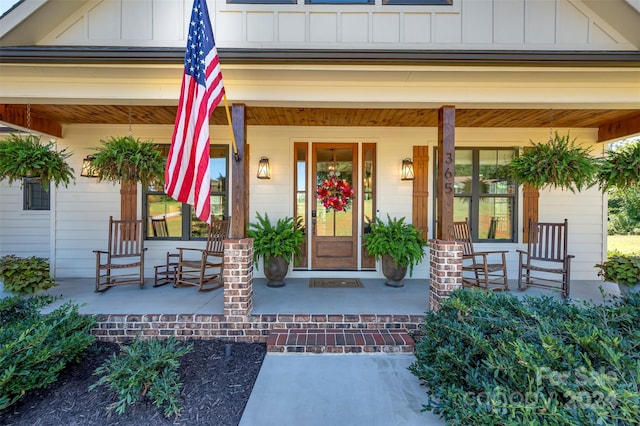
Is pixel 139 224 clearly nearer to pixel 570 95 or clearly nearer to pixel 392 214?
pixel 392 214

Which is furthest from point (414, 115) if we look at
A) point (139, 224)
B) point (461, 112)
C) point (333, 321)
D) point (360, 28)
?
point (139, 224)

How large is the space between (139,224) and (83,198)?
139 cm

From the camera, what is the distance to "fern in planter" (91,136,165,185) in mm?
3475

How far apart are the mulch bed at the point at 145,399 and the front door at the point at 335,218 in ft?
8.03

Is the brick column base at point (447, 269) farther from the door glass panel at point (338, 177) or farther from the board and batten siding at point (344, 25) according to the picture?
the board and batten siding at point (344, 25)

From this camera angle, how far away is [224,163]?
16.8ft

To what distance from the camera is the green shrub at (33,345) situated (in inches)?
79.4

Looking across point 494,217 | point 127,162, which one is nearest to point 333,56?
point 127,162

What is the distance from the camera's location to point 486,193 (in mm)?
5133

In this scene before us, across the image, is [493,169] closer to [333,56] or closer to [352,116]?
[352,116]

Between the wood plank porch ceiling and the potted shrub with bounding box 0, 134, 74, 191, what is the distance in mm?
901

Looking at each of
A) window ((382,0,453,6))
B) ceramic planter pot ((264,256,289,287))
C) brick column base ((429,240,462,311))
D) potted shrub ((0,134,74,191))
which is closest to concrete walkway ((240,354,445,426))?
brick column base ((429,240,462,311))

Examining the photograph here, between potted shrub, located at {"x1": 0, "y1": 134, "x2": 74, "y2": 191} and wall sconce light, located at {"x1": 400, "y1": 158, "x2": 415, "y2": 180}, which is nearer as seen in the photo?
potted shrub, located at {"x1": 0, "y1": 134, "x2": 74, "y2": 191}

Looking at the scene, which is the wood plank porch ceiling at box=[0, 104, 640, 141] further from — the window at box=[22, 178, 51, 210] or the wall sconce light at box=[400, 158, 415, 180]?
the window at box=[22, 178, 51, 210]
